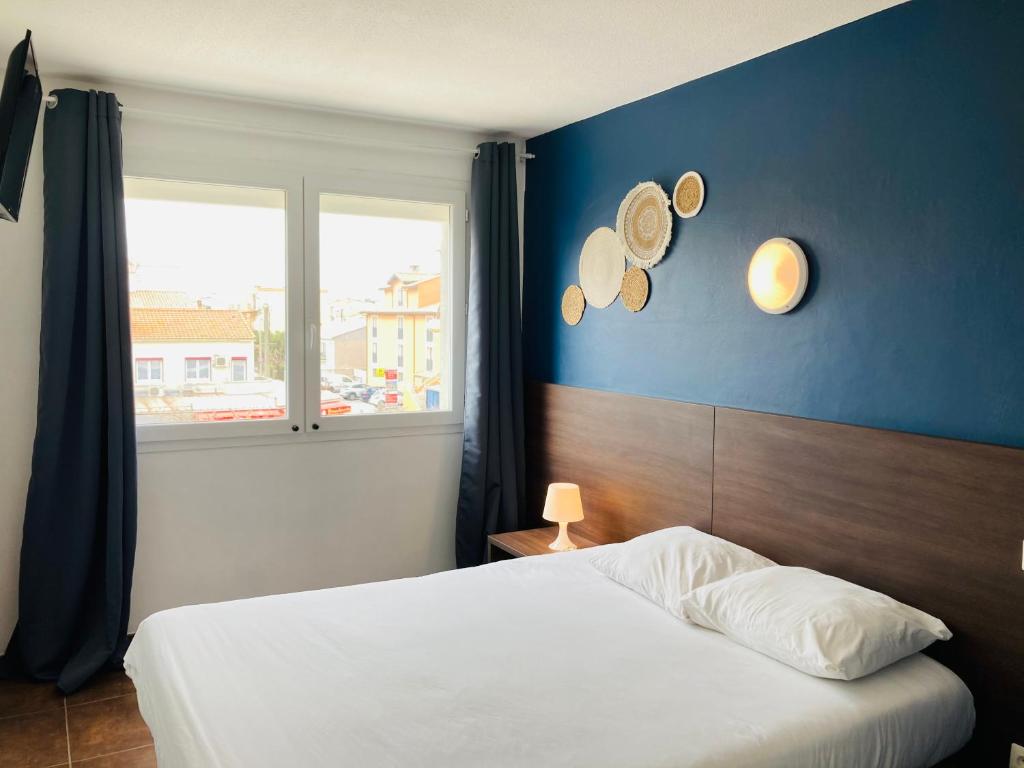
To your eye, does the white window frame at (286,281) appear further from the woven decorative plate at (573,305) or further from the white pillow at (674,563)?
the white pillow at (674,563)

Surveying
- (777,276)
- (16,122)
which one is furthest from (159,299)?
(777,276)

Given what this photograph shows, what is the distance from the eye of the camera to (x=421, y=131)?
3.98m

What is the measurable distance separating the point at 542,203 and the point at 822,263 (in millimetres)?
1827

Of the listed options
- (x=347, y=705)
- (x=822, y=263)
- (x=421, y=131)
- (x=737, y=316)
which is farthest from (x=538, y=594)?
(x=421, y=131)

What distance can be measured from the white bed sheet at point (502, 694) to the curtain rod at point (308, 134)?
212cm

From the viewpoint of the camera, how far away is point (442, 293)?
4.17 meters

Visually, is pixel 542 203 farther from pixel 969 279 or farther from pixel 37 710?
pixel 37 710

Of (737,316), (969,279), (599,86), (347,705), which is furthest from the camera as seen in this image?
(599,86)

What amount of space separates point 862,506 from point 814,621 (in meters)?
0.50

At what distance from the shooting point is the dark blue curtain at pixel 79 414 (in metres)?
3.18

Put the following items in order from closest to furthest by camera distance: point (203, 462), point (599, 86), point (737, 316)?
point (737, 316)
point (599, 86)
point (203, 462)

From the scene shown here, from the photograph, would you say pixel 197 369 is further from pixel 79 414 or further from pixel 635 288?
pixel 635 288

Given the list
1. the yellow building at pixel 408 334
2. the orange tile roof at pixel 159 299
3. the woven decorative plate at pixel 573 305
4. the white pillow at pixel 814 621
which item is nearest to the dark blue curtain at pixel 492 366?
the yellow building at pixel 408 334

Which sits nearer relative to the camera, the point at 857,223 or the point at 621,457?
the point at 857,223
